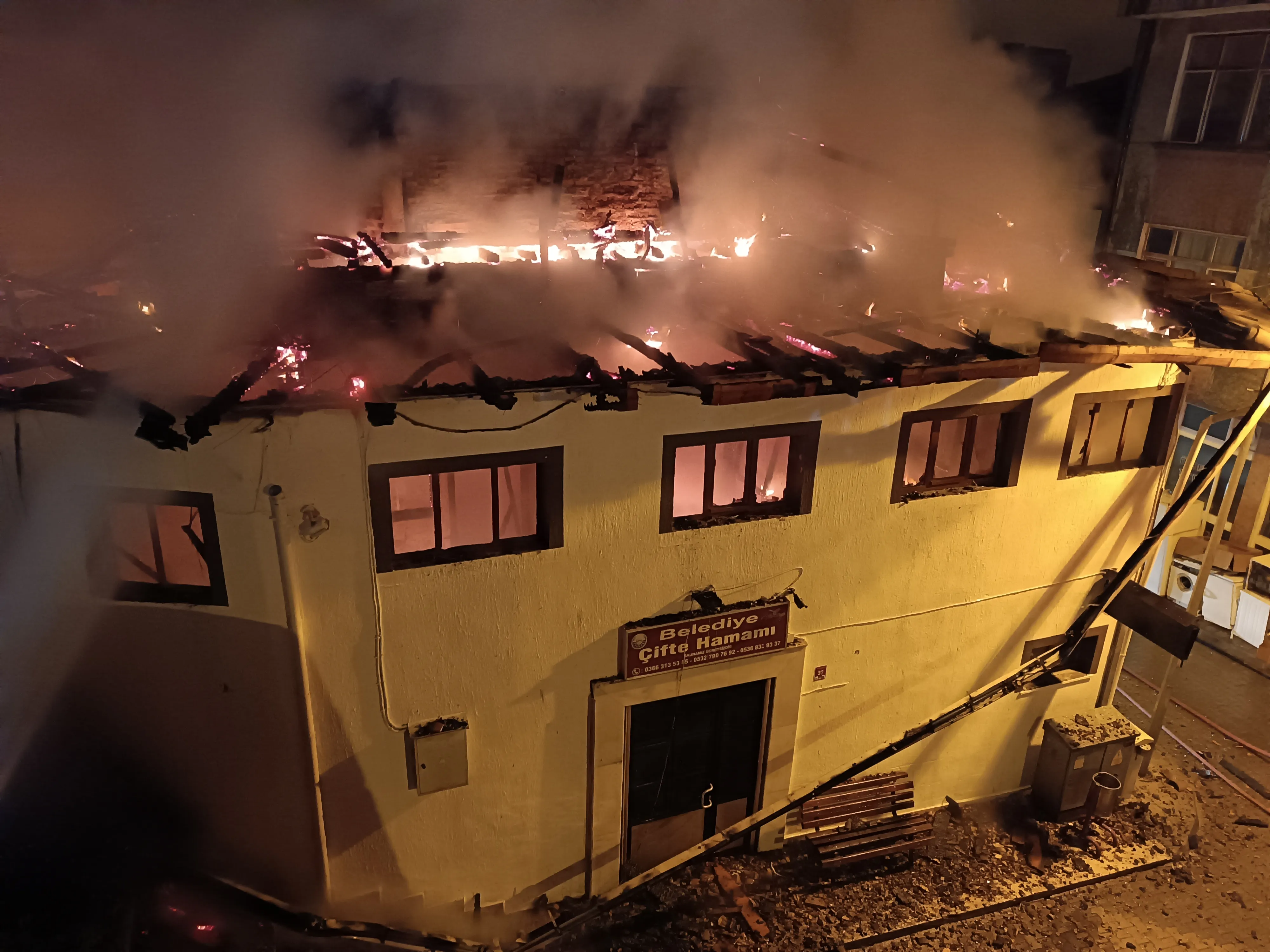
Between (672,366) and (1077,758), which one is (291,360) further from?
(1077,758)

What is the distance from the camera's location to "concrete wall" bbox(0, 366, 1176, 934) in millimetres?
6094

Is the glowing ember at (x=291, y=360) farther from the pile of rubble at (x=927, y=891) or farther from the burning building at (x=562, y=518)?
the pile of rubble at (x=927, y=891)

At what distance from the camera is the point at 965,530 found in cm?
822

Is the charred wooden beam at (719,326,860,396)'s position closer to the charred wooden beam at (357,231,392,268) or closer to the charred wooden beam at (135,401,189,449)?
the charred wooden beam at (357,231,392,268)

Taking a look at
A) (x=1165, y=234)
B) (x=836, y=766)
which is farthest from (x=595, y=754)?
(x=1165, y=234)

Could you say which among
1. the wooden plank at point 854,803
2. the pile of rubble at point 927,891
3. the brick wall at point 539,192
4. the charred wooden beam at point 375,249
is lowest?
the pile of rubble at point 927,891

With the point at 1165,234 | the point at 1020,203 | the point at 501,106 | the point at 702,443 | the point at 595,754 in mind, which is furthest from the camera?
the point at 1165,234

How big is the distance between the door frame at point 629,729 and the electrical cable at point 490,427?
252 centimetres

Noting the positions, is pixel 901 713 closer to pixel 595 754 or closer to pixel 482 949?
pixel 595 754

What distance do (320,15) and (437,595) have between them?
21.6 ft

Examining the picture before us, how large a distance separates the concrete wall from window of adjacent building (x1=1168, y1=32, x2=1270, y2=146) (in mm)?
7273

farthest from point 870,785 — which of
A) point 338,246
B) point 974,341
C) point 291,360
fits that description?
point 338,246

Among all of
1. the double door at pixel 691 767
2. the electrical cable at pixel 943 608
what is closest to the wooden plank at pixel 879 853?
the double door at pixel 691 767

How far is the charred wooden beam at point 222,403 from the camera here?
5.13 metres
